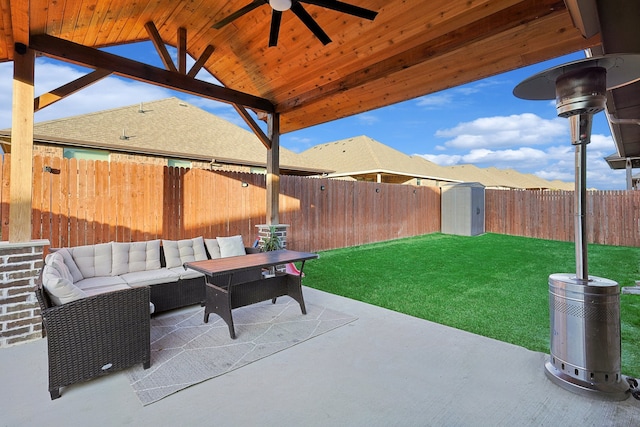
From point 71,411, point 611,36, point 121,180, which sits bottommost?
point 71,411

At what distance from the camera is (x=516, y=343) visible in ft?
10.2

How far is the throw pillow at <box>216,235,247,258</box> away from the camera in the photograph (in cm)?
498

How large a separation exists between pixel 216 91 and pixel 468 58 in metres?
3.71

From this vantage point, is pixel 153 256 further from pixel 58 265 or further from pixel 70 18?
pixel 70 18

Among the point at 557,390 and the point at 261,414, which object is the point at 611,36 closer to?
the point at 557,390

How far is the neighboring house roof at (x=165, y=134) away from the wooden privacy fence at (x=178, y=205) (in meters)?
3.78

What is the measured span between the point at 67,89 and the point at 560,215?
13.1m

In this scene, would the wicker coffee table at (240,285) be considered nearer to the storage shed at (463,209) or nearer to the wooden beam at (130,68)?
the wooden beam at (130,68)

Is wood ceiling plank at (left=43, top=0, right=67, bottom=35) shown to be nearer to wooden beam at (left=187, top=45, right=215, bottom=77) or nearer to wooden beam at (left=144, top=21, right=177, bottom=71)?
wooden beam at (left=144, top=21, right=177, bottom=71)

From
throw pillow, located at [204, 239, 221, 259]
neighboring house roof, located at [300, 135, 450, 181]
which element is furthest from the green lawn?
neighboring house roof, located at [300, 135, 450, 181]

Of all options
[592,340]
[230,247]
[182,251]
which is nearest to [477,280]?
[592,340]

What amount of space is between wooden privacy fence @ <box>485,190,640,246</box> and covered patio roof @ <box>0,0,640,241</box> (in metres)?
6.44

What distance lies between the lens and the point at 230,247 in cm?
504

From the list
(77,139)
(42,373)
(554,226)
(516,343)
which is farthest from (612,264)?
(77,139)
